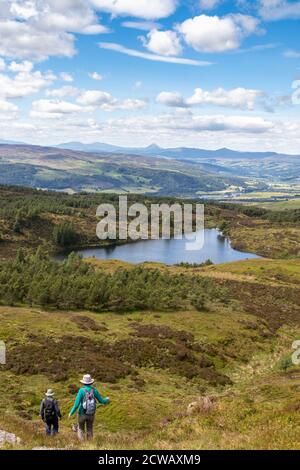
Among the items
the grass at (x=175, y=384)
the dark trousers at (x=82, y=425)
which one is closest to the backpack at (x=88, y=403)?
the dark trousers at (x=82, y=425)

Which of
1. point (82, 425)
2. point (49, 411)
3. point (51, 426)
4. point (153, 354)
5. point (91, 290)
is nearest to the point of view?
point (82, 425)

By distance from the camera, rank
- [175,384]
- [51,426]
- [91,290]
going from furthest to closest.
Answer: [91,290], [175,384], [51,426]

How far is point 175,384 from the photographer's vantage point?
137 ft

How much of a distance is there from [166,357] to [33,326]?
57.5 ft

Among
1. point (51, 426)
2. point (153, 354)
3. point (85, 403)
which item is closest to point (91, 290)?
point (153, 354)

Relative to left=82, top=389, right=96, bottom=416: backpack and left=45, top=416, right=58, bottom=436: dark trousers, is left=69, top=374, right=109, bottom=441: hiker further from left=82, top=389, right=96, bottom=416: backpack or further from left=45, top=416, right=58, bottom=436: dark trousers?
left=45, top=416, right=58, bottom=436: dark trousers

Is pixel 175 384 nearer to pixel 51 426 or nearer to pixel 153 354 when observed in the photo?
pixel 153 354

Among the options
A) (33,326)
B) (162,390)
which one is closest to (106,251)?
(33,326)

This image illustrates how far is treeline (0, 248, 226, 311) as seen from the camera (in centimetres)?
7175

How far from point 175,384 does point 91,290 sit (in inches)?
1356

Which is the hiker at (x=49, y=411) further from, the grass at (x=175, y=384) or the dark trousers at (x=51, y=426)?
the grass at (x=175, y=384)

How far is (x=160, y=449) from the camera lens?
15.8 m

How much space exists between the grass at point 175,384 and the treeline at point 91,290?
3.99 m
